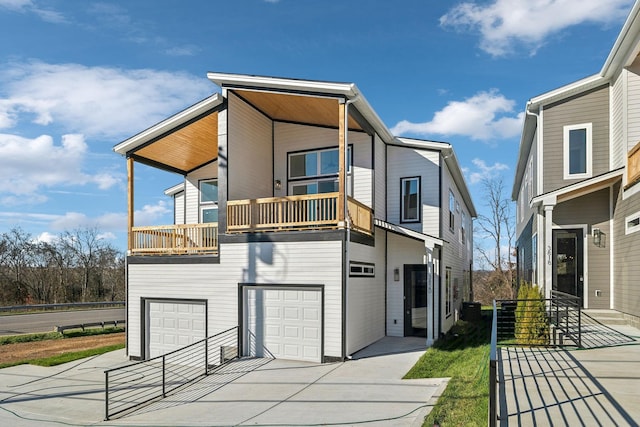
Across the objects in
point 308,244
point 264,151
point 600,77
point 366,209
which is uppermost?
point 600,77

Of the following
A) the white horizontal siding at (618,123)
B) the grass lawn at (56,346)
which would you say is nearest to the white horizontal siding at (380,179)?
the white horizontal siding at (618,123)

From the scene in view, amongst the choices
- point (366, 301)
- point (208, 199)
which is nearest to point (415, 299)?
point (366, 301)

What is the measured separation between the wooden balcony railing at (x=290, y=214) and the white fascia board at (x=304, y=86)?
2.52 m

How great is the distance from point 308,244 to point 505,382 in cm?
565

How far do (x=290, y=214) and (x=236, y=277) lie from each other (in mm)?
2208

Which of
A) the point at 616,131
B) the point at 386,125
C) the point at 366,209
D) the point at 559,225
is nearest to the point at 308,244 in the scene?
the point at 366,209

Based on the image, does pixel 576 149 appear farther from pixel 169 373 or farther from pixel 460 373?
pixel 169 373

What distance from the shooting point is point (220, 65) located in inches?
515

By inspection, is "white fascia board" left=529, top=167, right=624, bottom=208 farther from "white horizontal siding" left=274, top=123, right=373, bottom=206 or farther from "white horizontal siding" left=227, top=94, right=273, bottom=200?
"white horizontal siding" left=227, top=94, right=273, bottom=200

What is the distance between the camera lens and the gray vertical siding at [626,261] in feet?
33.2

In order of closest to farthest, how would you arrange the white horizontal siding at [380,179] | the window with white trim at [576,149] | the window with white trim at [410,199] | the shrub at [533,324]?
the shrub at [533,324] < the window with white trim at [576,149] < the white horizontal siding at [380,179] < the window with white trim at [410,199]

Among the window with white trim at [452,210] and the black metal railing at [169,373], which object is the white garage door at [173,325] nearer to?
the black metal railing at [169,373]

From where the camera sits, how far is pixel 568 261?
12.3 m

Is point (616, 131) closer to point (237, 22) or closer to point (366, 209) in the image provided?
point (366, 209)
